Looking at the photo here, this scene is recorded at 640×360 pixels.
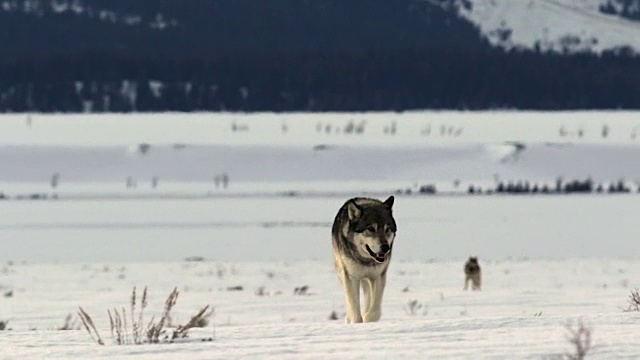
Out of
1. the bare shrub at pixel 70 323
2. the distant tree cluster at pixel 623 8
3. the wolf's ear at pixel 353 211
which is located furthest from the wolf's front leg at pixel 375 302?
the distant tree cluster at pixel 623 8

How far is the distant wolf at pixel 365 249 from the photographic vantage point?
9172 millimetres

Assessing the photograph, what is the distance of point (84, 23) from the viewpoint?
88.9 meters

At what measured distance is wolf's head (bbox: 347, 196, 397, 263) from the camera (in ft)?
29.9

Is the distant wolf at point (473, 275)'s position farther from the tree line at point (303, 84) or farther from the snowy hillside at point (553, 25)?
the snowy hillside at point (553, 25)

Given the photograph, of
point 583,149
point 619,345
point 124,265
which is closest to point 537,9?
point 583,149

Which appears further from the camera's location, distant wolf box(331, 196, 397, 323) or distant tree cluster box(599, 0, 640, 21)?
distant tree cluster box(599, 0, 640, 21)

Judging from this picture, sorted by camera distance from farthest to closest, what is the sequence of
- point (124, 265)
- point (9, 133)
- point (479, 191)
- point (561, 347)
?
point (9, 133) → point (479, 191) → point (124, 265) → point (561, 347)

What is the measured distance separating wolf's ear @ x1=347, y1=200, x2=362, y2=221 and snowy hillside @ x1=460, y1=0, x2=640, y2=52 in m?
81.2

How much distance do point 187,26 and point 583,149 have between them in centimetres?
4529

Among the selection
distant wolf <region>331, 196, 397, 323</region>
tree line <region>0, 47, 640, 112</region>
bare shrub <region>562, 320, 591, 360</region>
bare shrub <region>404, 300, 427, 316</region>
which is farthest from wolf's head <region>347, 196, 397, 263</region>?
tree line <region>0, 47, 640, 112</region>

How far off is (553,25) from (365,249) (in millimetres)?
89831

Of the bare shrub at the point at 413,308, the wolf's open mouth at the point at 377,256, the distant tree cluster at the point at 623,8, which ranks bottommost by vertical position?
the bare shrub at the point at 413,308

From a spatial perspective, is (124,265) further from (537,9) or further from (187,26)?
(537,9)

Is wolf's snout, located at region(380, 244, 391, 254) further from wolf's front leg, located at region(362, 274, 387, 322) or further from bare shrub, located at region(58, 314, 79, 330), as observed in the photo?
bare shrub, located at region(58, 314, 79, 330)
